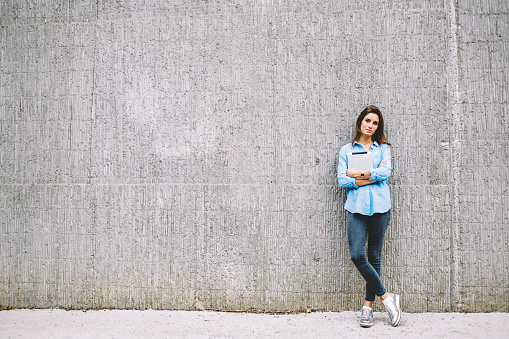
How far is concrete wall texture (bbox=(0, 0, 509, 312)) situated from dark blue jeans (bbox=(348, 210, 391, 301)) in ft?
1.25

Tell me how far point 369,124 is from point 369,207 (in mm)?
839

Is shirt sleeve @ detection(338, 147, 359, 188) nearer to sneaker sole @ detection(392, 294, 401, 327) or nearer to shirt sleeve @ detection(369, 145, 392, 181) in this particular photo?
shirt sleeve @ detection(369, 145, 392, 181)

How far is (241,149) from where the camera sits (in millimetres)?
4215

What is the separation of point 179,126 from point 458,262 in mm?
3458

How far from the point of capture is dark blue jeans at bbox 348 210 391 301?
3.62 m

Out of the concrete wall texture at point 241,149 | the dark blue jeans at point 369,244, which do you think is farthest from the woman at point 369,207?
the concrete wall texture at point 241,149

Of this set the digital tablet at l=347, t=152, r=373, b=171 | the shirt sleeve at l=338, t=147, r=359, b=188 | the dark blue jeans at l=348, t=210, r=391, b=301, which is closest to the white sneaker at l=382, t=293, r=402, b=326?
the dark blue jeans at l=348, t=210, r=391, b=301

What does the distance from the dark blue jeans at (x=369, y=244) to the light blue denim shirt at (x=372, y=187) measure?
0.09 metres

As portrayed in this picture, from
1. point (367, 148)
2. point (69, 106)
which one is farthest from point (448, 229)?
point (69, 106)

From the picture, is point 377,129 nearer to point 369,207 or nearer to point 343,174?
point 343,174

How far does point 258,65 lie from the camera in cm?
421

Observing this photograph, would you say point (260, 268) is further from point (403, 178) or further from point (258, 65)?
point (258, 65)

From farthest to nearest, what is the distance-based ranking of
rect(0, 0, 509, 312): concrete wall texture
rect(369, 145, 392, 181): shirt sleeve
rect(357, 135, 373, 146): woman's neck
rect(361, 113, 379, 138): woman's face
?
1. rect(0, 0, 509, 312): concrete wall texture
2. rect(357, 135, 373, 146): woman's neck
3. rect(361, 113, 379, 138): woman's face
4. rect(369, 145, 392, 181): shirt sleeve

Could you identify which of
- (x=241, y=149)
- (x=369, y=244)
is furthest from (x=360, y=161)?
(x=241, y=149)
